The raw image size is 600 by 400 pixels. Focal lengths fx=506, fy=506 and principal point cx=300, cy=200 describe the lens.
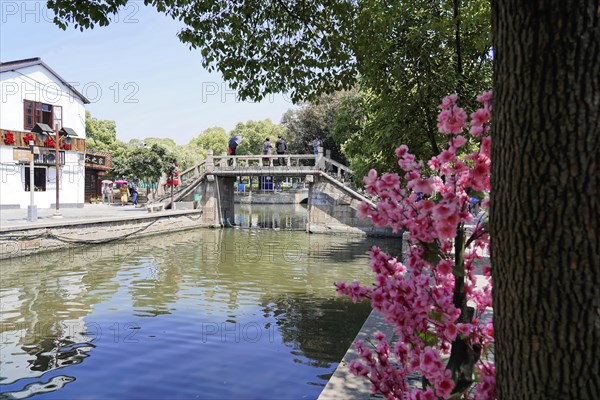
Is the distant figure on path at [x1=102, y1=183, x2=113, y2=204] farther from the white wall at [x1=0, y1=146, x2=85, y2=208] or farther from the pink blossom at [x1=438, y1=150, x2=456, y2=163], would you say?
the pink blossom at [x1=438, y1=150, x2=456, y2=163]

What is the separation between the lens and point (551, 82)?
5.61 ft

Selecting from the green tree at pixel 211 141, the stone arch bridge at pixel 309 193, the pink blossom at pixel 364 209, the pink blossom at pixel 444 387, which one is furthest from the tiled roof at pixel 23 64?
the green tree at pixel 211 141

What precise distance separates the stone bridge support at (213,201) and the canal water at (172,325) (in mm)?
11489

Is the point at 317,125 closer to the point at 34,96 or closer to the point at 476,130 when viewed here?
the point at 34,96

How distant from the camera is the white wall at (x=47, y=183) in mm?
25422

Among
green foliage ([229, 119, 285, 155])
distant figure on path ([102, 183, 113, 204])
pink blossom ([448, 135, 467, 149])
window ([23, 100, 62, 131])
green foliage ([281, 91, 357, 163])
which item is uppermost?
green foliage ([229, 119, 285, 155])

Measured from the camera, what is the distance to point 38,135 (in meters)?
25.6

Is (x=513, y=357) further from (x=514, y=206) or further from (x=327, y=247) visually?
(x=327, y=247)

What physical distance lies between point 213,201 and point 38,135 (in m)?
9.67

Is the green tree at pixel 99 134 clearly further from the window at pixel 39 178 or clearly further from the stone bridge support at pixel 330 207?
the stone bridge support at pixel 330 207

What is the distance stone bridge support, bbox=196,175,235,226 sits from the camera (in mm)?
29281

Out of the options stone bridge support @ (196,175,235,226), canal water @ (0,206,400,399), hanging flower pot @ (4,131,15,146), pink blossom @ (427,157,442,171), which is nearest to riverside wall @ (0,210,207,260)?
canal water @ (0,206,400,399)

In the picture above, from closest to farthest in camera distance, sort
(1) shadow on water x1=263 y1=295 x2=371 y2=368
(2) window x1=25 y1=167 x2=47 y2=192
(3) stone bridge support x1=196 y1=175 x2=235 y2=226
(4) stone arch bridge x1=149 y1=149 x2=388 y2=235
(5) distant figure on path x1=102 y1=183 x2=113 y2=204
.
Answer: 1. (1) shadow on water x1=263 y1=295 x2=371 y2=368
2. (4) stone arch bridge x1=149 y1=149 x2=388 y2=235
3. (2) window x1=25 y1=167 x2=47 y2=192
4. (3) stone bridge support x1=196 y1=175 x2=235 y2=226
5. (5) distant figure on path x1=102 y1=183 x2=113 y2=204

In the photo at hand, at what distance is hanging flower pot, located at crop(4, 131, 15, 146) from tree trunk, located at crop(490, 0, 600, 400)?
28.1m
